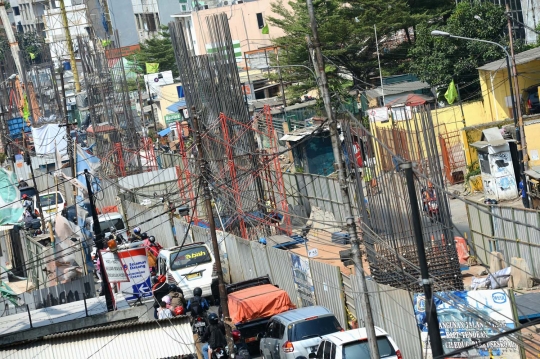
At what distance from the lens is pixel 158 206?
113 ft

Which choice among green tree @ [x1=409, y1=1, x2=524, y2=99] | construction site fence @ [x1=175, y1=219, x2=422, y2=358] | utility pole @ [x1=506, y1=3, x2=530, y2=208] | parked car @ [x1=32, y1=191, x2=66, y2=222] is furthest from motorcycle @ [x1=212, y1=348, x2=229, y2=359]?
green tree @ [x1=409, y1=1, x2=524, y2=99]

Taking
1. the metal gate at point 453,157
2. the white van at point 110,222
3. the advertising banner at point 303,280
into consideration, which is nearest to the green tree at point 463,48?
the metal gate at point 453,157

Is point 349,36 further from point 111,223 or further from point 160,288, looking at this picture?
point 160,288

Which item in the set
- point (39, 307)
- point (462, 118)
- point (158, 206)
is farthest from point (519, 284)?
point (462, 118)

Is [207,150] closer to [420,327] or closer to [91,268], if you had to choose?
[91,268]

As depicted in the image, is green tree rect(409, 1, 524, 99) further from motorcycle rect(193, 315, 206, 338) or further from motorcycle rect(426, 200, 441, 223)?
motorcycle rect(193, 315, 206, 338)

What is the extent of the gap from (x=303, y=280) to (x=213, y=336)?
345 centimetres

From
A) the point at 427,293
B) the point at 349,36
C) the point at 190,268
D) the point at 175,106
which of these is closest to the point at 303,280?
the point at 190,268

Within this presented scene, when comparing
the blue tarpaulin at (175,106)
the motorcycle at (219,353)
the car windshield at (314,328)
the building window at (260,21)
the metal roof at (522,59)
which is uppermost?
the building window at (260,21)

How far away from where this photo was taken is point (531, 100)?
3706 cm

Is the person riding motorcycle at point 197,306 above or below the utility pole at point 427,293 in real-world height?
below

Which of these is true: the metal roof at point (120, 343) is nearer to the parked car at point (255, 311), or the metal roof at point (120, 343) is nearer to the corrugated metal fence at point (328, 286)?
the corrugated metal fence at point (328, 286)

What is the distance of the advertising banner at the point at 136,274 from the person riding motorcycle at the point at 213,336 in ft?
10.1

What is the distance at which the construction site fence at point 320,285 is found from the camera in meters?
16.7
